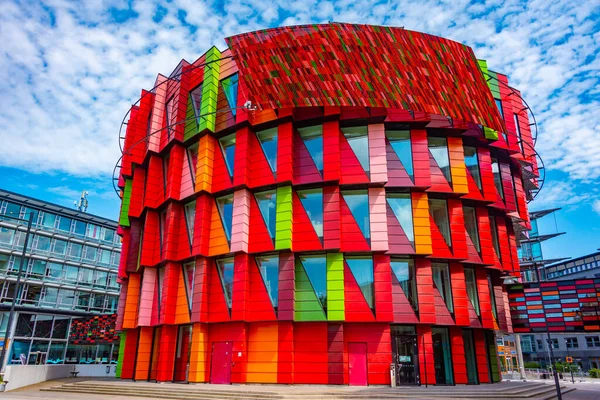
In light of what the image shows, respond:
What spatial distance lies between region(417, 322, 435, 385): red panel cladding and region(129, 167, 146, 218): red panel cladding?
23587mm

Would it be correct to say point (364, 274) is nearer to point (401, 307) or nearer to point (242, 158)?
point (401, 307)

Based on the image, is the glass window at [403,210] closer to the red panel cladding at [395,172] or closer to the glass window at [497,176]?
the red panel cladding at [395,172]

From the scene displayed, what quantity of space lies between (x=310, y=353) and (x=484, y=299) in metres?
12.0

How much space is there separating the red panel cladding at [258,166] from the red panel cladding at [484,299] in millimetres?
14984

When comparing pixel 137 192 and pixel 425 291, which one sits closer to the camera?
pixel 425 291

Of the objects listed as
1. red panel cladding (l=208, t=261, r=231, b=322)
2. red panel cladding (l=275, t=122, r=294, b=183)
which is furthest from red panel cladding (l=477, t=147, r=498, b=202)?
red panel cladding (l=208, t=261, r=231, b=322)

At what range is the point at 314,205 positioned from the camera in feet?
89.5

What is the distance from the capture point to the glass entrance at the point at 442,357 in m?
25.7

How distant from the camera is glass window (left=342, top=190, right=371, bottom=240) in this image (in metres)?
26.4

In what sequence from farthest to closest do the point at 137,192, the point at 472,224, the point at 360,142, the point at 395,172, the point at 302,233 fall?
the point at 137,192 → the point at 472,224 → the point at 360,142 → the point at 395,172 → the point at 302,233

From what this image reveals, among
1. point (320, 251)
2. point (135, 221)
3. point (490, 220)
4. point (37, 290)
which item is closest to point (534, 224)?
point (490, 220)

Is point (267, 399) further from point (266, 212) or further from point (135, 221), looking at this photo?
point (135, 221)

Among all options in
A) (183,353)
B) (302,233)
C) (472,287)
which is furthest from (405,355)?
(183,353)

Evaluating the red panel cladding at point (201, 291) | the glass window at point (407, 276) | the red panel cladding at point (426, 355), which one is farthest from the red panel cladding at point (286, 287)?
the red panel cladding at point (426, 355)
